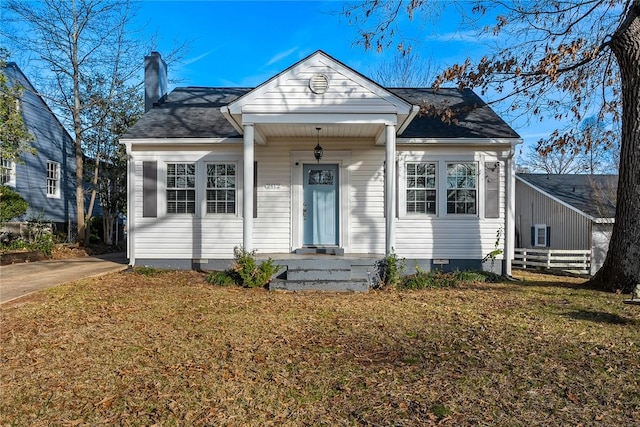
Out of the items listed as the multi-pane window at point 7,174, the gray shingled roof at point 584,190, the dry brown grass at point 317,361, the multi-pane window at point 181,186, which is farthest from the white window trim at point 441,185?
the multi-pane window at point 7,174

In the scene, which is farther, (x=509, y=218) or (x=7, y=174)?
(x=7, y=174)

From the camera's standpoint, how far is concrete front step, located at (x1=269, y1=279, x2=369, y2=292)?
25.1ft

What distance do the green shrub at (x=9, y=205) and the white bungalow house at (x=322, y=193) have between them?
22.1 feet

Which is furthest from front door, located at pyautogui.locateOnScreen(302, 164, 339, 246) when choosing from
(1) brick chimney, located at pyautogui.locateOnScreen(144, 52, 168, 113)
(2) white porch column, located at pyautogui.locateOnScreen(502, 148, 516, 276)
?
(1) brick chimney, located at pyautogui.locateOnScreen(144, 52, 168, 113)

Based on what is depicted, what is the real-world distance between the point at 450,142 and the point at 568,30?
10.5ft

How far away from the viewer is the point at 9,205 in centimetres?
1345

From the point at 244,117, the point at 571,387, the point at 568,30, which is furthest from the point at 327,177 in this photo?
the point at 571,387

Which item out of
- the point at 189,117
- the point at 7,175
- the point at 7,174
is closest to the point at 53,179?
the point at 7,175

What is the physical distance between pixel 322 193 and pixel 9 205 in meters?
10.9

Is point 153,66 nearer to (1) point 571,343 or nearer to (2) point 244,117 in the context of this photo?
(2) point 244,117

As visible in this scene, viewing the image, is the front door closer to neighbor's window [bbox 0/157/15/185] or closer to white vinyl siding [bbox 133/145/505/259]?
white vinyl siding [bbox 133/145/505/259]

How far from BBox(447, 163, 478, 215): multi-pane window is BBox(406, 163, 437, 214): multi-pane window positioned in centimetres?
38

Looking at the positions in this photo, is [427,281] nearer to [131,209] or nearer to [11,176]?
[131,209]

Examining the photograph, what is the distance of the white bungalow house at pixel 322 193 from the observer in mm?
9383
